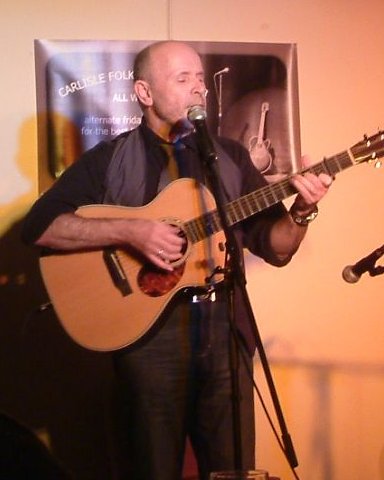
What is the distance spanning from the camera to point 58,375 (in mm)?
2557

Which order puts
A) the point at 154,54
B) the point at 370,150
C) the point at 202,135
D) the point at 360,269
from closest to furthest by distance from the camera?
the point at 202,135
the point at 360,269
the point at 370,150
the point at 154,54

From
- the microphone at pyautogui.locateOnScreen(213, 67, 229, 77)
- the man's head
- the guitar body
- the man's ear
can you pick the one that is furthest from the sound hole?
the microphone at pyautogui.locateOnScreen(213, 67, 229, 77)

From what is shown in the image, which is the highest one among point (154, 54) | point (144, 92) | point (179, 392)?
point (154, 54)

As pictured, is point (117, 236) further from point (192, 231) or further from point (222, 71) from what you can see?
point (222, 71)

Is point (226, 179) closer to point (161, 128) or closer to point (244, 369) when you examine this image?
point (161, 128)

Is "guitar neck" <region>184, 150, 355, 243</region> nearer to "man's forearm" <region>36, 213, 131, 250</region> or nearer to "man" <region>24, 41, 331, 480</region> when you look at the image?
"man" <region>24, 41, 331, 480</region>

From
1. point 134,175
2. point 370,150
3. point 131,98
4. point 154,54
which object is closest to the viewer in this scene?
point 370,150

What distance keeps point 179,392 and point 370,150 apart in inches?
32.7

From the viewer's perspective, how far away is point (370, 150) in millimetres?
1965

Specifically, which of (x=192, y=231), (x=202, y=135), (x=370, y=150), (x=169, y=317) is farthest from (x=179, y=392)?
(x=370, y=150)

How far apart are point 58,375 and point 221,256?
894 mm

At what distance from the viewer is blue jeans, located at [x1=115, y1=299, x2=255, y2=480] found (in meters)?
1.97

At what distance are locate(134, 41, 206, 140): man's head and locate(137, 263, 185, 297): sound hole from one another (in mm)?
435

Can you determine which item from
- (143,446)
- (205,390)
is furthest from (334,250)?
(143,446)
